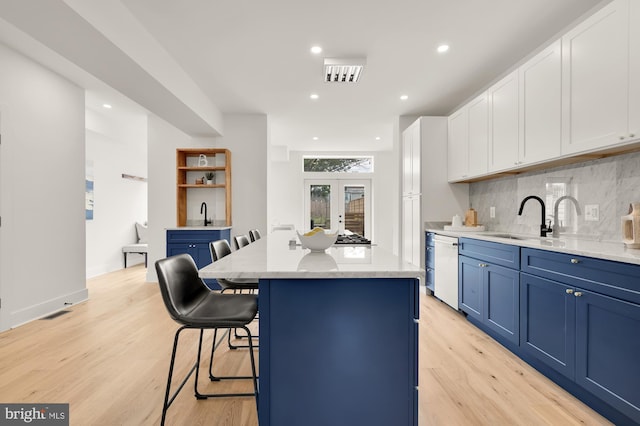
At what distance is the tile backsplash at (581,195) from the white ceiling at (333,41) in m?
1.26

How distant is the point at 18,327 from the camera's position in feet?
10.1

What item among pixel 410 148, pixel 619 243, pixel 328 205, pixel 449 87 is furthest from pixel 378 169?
pixel 619 243

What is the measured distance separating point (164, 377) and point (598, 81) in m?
3.47

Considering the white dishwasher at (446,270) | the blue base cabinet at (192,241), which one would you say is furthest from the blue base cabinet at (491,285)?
the blue base cabinet at (192,241)

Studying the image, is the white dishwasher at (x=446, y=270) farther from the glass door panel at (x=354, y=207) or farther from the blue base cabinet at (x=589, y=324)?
the glass door panel at (x=354, y=207)

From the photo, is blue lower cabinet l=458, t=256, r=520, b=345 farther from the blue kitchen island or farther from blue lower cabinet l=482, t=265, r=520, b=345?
the blue kitchen island

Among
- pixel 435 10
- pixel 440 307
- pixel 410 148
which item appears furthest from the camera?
pixel 410 148

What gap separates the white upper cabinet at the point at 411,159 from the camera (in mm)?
4438

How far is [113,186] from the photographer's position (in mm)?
6371

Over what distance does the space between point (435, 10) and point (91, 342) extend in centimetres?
407

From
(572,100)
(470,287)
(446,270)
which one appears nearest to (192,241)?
(446,270)

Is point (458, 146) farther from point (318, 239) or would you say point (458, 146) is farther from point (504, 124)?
point (318, 239)

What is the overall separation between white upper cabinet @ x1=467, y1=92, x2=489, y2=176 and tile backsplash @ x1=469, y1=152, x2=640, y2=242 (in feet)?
1.17

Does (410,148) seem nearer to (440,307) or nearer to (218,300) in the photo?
(440,307)
